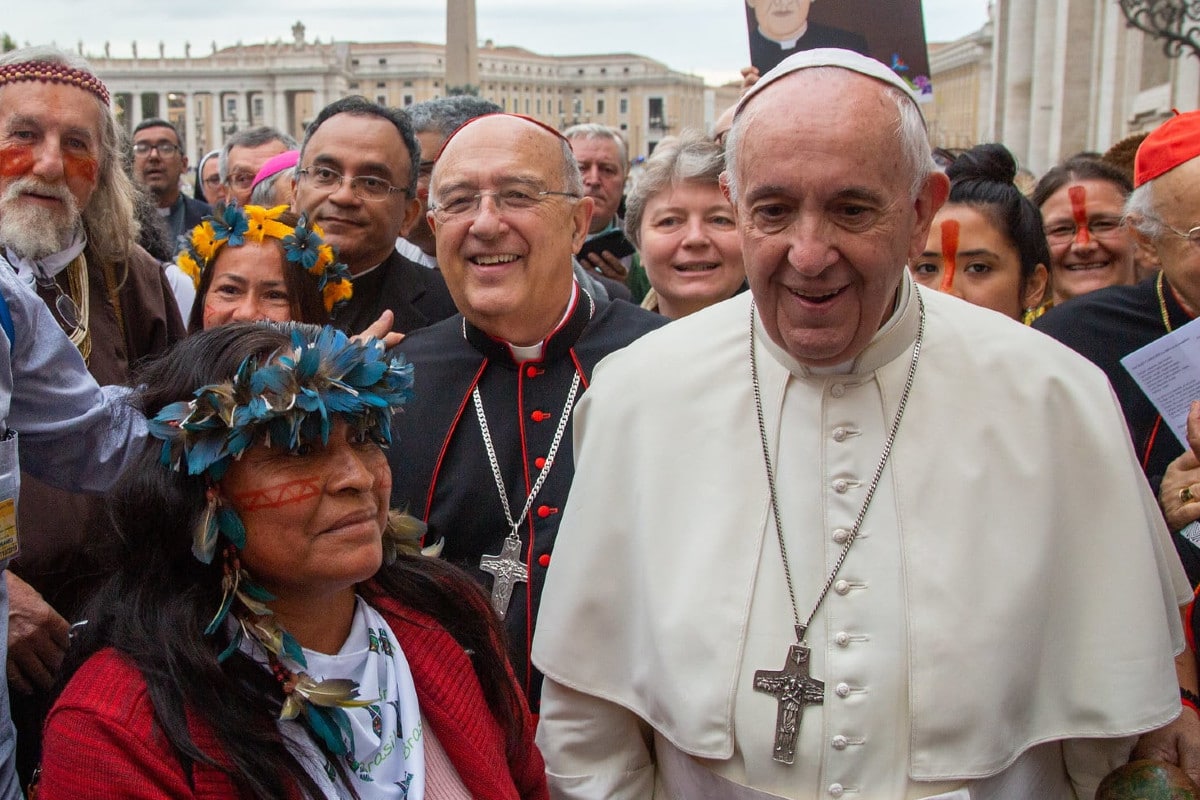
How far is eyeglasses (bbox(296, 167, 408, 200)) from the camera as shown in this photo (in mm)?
4227

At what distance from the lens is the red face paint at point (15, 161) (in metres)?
3.37

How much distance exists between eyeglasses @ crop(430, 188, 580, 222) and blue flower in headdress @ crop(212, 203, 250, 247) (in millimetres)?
702

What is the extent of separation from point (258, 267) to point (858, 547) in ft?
6.85

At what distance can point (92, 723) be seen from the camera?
1938 millimetres

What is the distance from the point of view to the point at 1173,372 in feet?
9.55

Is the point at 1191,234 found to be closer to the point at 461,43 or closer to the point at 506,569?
the point at 506,569

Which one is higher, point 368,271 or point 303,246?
point 303,246

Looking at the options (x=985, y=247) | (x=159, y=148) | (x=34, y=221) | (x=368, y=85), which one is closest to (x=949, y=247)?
(x=985, y=247)

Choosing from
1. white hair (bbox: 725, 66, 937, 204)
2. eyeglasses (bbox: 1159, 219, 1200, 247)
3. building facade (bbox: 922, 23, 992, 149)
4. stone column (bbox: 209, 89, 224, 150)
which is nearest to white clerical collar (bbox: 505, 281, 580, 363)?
white hair (bbox: 725, 66, 937, 204)

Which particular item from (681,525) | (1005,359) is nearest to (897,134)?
(1005,359)

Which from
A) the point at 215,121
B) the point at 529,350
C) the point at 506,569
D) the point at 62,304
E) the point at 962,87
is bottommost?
the point at 506,569

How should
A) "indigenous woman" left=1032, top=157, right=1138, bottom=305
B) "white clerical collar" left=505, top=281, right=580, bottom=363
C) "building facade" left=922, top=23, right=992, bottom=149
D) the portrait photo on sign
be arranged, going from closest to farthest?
"white clerical collar" left=505, top=281, right=580, bottom=363, "indigenous woman" left=1032, top=157, right=1138, bottom=305, the portrait photo on sign, "building facade" left=922, top=23, right=992, bottom=149

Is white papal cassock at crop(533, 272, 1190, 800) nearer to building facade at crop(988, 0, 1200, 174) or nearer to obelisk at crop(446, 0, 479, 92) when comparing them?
building facade at crop(988, 0, 1200, 174)

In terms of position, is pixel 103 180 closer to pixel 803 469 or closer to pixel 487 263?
pixel 487 263
